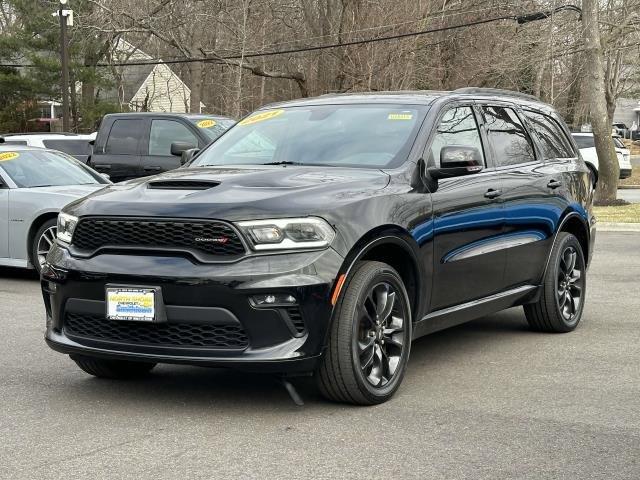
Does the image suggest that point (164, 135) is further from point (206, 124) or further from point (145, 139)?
point (206, 124)

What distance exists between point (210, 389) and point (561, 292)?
321 cm

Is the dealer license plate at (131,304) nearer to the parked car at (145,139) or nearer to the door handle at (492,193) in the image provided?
the door handle at (492,193)

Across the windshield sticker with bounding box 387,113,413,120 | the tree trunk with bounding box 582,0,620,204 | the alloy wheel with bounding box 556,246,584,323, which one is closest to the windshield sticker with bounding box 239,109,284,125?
the windshield sticker with bounding box 387,113,413,120

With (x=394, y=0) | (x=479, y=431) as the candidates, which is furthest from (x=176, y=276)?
(x=394, y=0)

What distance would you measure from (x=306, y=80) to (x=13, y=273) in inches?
1183

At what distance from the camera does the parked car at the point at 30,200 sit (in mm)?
11164

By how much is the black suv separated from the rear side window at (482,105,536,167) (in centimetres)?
3

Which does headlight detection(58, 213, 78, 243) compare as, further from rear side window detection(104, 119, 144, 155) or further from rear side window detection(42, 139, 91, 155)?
rear side window detection(42, 139, 91, 155)

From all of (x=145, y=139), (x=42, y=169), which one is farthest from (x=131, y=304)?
(x=145, y=139)

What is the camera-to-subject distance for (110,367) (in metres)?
6.37

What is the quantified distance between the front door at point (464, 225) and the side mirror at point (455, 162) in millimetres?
134

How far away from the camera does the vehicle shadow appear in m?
5.86

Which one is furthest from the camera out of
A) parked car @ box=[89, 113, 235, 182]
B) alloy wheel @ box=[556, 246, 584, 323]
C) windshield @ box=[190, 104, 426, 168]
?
parked car @ box=[89, 113, 235, 182]

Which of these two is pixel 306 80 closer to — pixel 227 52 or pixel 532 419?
pixel 227 52
